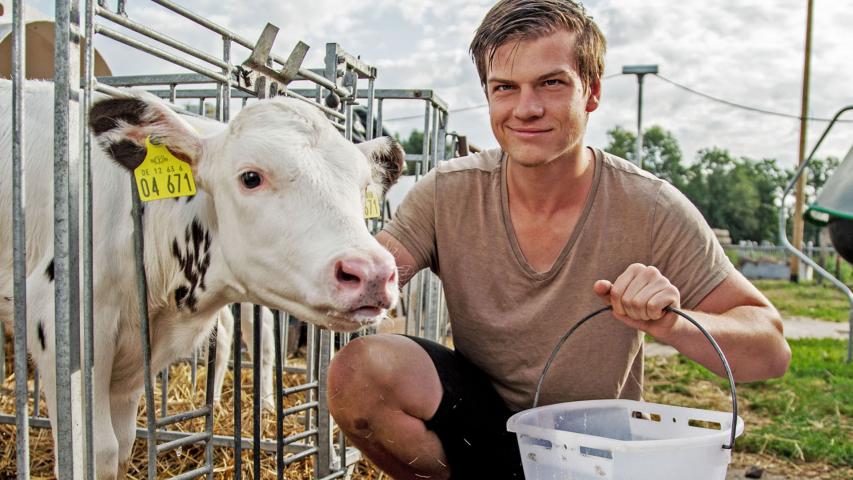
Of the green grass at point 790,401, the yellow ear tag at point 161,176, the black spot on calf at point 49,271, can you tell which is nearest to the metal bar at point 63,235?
the yellow ear tag at point 161,176

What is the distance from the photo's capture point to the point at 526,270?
2.62 metres

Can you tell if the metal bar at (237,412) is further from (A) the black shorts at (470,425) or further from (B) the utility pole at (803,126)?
(B) the utility pole at (803,126)

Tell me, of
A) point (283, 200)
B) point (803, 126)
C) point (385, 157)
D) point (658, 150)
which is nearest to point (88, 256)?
point (283, 200)

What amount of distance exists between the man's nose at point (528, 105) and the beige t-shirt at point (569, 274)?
0.38 m

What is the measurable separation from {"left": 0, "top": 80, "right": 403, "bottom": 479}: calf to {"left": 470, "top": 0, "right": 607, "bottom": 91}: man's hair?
2.01 feet

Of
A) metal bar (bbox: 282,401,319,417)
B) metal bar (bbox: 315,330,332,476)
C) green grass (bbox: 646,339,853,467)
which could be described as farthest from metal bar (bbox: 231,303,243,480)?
green grass (bbox: 646,339,853,467)

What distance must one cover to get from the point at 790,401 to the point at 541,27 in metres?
4.25

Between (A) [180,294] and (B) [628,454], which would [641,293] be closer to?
(B) [628,454]

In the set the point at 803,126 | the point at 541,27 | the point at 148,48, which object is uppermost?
the point at 803,126

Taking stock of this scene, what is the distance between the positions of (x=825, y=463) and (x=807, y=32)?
19905 millimetres

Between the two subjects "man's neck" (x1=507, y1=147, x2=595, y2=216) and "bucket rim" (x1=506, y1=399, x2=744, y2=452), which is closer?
"bucket rim" (x1=506, y1=399, x2=744, y2=452)

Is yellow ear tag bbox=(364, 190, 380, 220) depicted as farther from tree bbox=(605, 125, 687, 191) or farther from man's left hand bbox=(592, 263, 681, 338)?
tree bbox=(605, 125, 687, 191)

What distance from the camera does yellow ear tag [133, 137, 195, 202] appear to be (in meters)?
2.38

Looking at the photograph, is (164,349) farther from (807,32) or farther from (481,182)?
(807,32)
